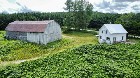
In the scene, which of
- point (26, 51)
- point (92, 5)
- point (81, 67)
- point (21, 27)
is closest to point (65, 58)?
point (81, 67)

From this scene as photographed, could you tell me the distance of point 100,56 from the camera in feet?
109

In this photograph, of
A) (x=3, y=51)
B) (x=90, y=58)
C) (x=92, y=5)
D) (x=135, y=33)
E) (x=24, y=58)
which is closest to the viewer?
(x=90, y=58)

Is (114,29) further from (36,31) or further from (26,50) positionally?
(26,50)

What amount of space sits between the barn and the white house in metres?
9.47

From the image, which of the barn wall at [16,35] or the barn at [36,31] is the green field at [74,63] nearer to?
the barn at [36,31]

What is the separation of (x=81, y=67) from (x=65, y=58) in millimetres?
5365

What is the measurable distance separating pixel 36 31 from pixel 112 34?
14.3 metres

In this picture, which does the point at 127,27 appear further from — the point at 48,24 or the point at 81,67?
the point at 81,67

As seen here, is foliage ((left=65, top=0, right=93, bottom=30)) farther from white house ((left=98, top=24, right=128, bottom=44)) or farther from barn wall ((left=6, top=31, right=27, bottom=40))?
barn wall ((left=6, top=31, right=27, bottom=40))

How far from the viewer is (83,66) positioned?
27547 millimetres

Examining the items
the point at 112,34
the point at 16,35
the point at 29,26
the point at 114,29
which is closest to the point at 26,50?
the point at 29,26

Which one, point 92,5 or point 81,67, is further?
point 92,5

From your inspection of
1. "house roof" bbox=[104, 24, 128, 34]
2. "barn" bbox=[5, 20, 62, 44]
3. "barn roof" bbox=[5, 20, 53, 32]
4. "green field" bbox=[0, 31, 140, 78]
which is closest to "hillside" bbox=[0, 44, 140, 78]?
"green field" bbox=[0, 31, 140, 78]

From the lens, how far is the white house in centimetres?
4850
